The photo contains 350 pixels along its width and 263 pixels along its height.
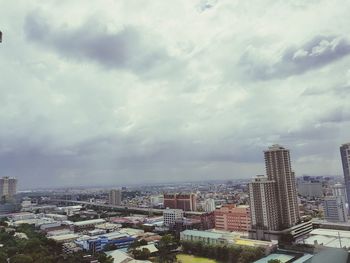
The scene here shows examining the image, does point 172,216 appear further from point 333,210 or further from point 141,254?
point 333,210

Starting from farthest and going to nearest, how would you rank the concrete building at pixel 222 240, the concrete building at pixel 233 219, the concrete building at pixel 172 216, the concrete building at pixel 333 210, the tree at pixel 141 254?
the concrete building at pixel 172 216 → the concrete building at pixel 233 219 → the concrete building at pixel 333 210 → the concrete building at pixel 222 240 → the tree at pixel 141 254

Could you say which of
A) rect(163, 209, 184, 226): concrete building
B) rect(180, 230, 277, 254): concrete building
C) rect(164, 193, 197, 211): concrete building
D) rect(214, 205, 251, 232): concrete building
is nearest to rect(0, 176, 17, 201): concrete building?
rect(164, 193, 197, 211): concrete building

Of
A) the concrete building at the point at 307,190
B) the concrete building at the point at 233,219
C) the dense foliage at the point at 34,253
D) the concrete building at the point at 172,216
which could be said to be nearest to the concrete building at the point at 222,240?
the concrete building at the point at 233,219

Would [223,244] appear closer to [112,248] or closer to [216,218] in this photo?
[112,248]

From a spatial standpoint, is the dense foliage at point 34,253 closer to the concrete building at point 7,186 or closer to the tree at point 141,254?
the tree at point 141,254

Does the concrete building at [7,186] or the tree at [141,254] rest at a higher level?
the concrete building at [7,186]

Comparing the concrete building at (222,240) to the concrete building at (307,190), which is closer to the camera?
the concrete building at (222,240)

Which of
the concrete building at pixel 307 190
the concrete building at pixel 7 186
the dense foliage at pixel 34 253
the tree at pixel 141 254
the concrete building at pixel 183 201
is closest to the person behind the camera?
the dense foliage at pixel 34 253

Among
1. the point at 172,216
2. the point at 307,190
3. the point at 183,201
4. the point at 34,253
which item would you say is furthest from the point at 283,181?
the point at 183,201
